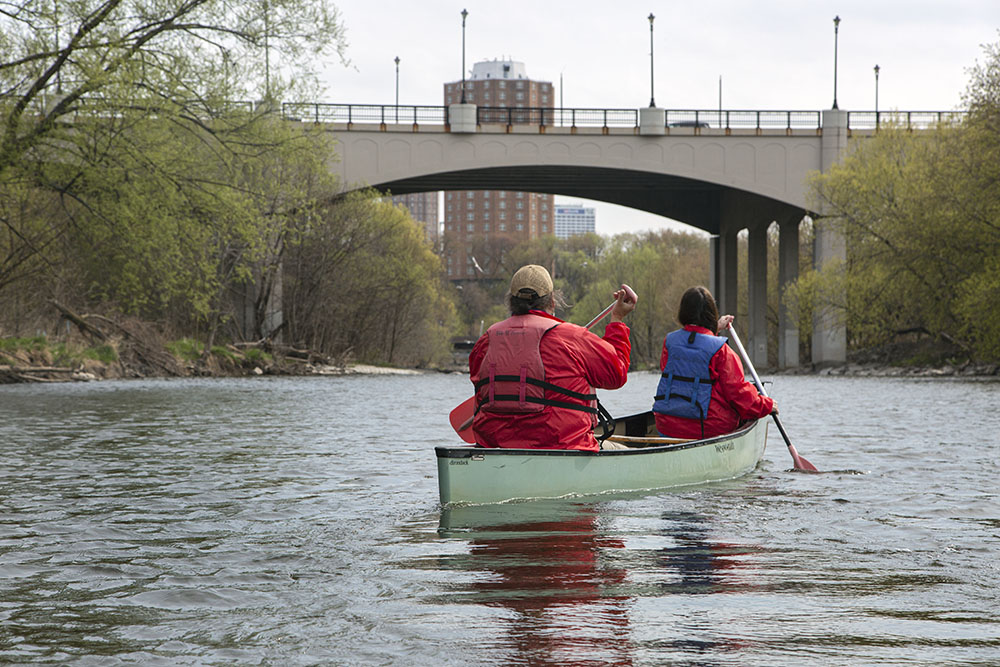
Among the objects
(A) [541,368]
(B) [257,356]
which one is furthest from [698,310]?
(B) [257,356]

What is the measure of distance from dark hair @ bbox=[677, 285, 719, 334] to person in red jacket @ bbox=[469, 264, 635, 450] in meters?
1.43

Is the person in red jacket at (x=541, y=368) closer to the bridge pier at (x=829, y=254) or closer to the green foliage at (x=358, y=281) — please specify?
the green foliage at (x=358, y=281)

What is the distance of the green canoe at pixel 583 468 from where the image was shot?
23.5 feet

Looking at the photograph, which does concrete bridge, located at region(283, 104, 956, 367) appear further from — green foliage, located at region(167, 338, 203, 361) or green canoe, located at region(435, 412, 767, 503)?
green canoe, located at region(435, 412, 767, 503)

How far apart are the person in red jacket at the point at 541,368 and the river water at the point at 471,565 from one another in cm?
51

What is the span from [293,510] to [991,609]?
452 cm

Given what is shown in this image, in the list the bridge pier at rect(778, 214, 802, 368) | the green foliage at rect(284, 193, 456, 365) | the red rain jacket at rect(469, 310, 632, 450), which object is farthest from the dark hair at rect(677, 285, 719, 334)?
the bridge pier at rect(778, 214, 802, 368)

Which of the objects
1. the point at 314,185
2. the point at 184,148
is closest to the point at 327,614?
the point at 184,148

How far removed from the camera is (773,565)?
5.77m

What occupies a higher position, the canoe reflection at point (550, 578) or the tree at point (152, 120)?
the tree at point (152, 120)

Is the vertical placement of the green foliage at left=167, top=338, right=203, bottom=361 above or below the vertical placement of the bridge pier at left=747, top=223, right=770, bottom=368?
below

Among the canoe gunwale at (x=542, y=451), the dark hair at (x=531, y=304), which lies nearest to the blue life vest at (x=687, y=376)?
the canoe gunwale at (x=542, y=451)

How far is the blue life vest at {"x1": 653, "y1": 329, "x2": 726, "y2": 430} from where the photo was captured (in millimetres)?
8938

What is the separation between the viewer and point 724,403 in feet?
30.7
